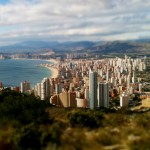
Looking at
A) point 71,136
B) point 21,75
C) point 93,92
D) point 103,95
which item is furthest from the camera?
point 21,75

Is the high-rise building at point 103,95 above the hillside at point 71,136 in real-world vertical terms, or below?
below

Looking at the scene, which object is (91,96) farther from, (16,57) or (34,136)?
(16,57)

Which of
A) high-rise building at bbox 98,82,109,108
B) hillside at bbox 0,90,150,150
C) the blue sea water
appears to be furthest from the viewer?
the blue sea water

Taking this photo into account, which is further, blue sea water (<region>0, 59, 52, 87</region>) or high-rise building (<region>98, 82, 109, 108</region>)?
blue sea water (<region>0, 59, 52, 87</region>)

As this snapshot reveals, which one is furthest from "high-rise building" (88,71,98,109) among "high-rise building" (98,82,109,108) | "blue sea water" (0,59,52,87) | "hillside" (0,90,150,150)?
"blue sea water" (0,59,52,87)

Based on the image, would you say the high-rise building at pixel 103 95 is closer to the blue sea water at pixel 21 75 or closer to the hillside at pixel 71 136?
the hillside at pixel 71 136

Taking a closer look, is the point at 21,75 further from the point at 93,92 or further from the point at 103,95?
the point at 103,95

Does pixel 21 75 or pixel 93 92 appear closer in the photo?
pixel 93 92

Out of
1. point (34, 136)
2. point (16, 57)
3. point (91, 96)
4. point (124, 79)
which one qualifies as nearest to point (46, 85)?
point (91, 96)

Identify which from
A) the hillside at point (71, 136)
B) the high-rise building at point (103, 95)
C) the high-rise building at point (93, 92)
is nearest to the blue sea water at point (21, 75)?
the high-rise building at point (93, 92)

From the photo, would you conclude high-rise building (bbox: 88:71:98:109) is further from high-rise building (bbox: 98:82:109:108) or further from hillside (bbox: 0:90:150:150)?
hillside (bbox: 0:90:150:150)

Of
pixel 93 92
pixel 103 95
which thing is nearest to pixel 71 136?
pixel 103 95

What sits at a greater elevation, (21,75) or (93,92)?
(93,92)
